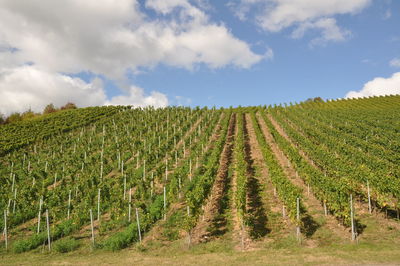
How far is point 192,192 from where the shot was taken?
18.8m

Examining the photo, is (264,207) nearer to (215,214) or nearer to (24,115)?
(215,214)

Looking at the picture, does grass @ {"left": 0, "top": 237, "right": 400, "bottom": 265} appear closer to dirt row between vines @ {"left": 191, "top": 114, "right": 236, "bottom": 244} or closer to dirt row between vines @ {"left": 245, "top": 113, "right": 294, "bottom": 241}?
dirt row between vines @ {"left": 191, "top": 114, "right": 236, "bottom": 244}

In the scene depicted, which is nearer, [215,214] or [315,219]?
[315,219]

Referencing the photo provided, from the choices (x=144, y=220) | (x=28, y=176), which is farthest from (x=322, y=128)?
(x=28, y=176)

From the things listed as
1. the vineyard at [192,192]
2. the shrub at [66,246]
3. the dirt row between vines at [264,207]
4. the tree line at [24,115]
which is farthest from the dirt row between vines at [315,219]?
the tree line at [24,115]

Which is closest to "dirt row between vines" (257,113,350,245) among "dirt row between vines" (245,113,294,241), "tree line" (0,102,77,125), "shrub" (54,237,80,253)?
"dirt row between vines" (245,113,294,241)

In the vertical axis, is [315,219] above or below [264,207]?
below

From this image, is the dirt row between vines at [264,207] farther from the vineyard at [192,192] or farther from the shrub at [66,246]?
the shrub at [66,246]

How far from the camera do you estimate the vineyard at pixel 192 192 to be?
1545 cm

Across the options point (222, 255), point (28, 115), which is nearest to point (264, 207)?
point (222, 255)

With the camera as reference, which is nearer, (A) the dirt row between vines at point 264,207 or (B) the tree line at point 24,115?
(A) the dirt row between vines at point 264,207

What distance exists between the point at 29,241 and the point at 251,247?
12238 mm

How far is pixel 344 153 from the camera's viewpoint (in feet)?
105

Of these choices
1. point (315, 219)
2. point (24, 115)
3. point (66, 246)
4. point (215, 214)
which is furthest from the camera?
point (24, 115)
